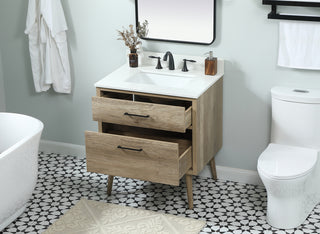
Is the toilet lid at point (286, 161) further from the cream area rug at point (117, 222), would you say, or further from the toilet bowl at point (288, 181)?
the cream area rug at point (117, 222)

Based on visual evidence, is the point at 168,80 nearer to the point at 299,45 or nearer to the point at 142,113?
the point at 142,113

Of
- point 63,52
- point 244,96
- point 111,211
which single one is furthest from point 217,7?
point 111,211

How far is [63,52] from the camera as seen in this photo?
12.7ft

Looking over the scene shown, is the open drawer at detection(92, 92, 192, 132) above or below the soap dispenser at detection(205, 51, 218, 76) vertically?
below

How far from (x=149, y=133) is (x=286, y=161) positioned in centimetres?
90

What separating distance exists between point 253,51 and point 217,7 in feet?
1.19

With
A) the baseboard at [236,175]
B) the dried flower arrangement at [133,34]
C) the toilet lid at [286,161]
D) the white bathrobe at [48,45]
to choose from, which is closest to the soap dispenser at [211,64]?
the dried flower arrangement at [133,34]

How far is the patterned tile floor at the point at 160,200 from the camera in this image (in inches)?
128

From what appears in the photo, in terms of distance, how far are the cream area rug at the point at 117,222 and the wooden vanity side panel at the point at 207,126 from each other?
0.33m

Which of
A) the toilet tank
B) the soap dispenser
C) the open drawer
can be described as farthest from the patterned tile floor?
the soap dispenser

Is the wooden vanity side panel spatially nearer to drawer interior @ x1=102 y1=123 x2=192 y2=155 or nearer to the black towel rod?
drawer interior @ x1=102 y1=123 x2=192 y2=155

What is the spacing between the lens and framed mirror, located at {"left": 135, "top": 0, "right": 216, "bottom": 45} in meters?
3.44

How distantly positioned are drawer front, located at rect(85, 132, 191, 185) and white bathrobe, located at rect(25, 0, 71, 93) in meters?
0.85

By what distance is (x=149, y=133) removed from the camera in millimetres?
3518
